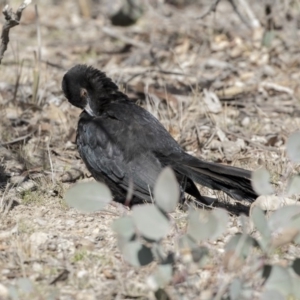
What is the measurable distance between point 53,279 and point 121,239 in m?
0.67

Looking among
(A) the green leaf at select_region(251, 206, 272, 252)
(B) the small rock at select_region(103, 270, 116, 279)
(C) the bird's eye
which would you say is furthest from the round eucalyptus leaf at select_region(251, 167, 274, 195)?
(C) the bird's eye

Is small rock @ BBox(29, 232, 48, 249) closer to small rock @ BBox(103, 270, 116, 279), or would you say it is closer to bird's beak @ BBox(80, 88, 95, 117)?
small rock @ BBox(103, 270, 116, 279)

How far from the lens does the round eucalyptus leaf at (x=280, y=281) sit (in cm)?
348

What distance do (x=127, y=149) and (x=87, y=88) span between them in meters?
0.88

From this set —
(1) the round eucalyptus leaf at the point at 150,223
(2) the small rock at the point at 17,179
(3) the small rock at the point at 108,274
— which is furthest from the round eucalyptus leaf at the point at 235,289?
(2) the small rock at the point at 17,179

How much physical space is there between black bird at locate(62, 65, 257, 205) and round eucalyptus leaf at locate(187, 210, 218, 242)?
154cm

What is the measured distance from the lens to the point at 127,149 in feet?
18.5

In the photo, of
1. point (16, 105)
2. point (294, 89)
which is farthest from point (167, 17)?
point (16, 105)

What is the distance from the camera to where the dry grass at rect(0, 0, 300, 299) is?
4195 mm

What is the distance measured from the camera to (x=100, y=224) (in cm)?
494

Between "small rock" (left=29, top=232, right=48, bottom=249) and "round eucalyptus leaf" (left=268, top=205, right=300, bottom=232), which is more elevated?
"round eucalyptus leaf" (left=268, top=205, right=300, bottom=232)

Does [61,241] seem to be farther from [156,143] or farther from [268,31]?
[268,31]

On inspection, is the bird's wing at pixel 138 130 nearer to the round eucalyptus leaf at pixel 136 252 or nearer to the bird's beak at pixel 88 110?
the bird's beak at pixel 88 110

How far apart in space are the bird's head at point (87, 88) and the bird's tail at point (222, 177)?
1134mm
